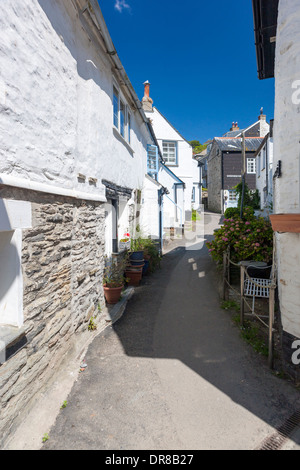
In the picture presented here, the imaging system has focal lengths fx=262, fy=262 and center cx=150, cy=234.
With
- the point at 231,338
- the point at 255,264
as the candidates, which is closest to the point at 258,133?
the point at 255,264

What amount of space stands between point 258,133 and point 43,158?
34.1 metres

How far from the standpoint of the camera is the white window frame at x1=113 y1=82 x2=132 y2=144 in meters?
7.30

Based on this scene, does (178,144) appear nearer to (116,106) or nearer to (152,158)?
(152,158)

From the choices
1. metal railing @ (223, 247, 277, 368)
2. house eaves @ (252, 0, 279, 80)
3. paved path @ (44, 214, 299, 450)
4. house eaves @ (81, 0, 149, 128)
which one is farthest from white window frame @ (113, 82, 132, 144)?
paved path @ (44, 214, 299, 450)

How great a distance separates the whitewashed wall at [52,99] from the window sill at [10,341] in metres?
1.75

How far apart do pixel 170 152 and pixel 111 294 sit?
16625mm

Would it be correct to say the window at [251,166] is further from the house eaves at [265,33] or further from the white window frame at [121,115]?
the white window frame at [121,115]

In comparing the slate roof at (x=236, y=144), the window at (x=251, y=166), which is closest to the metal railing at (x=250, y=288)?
the window at (x=251, y=166)

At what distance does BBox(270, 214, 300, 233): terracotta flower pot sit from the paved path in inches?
92.4

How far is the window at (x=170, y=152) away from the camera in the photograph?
20.7 metres

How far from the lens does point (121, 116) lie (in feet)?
26.1

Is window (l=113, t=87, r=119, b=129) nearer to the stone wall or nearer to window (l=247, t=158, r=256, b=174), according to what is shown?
the stone wall

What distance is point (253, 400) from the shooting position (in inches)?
143

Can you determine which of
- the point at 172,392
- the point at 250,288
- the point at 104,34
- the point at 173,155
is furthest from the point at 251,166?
the point at 172,392
